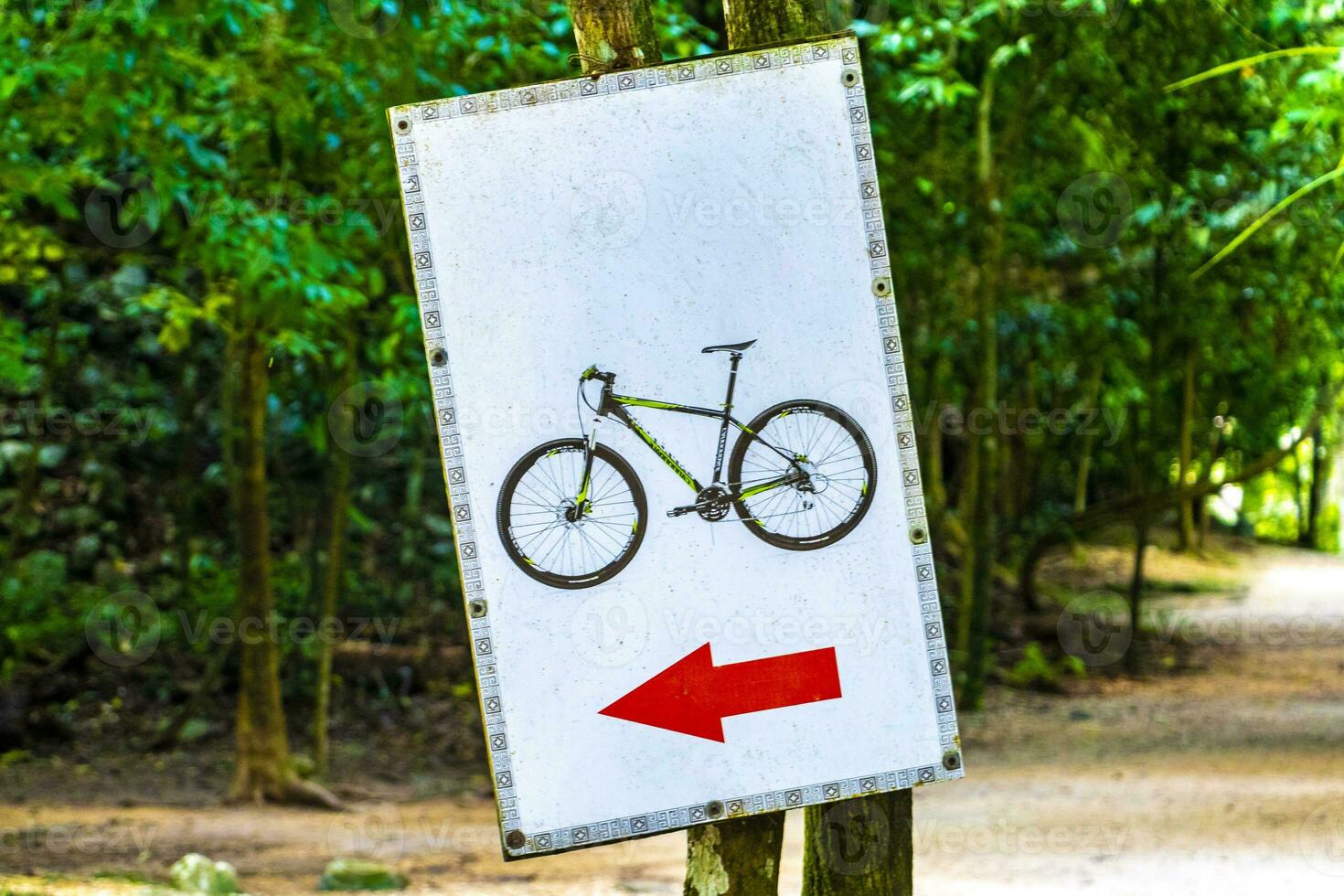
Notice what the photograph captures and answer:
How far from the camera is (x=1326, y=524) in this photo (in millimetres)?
31344

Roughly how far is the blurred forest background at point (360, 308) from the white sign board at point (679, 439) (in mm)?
3208

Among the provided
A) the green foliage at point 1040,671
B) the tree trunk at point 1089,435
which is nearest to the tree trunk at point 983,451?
the green foliage at point 1040,671

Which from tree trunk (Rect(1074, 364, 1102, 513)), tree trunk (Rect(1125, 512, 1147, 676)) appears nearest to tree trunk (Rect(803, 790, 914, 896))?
tree trunk (Rect(1125, 512, 1147, 676))

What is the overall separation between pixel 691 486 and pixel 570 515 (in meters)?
0.26

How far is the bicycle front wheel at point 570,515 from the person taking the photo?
275 cm

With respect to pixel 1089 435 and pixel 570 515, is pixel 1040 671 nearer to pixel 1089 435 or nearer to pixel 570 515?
pixel 1089 435

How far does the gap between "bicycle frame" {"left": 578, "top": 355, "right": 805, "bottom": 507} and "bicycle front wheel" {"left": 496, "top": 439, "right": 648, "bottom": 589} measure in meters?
0.03

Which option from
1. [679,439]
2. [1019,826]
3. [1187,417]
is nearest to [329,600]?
[1019,826]

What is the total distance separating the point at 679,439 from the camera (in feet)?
9.29

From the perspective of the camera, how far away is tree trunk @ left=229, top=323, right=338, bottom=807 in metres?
9.80

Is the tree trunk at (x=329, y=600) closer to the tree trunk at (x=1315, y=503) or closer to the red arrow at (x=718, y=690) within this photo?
the red arrow at (x=718, y=690)

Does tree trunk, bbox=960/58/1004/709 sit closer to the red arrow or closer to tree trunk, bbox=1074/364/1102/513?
tree trunk, bbox=1074/364/1102/513

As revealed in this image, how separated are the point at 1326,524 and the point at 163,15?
102ft

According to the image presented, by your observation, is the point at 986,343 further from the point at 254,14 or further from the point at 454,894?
the point at 254,14
